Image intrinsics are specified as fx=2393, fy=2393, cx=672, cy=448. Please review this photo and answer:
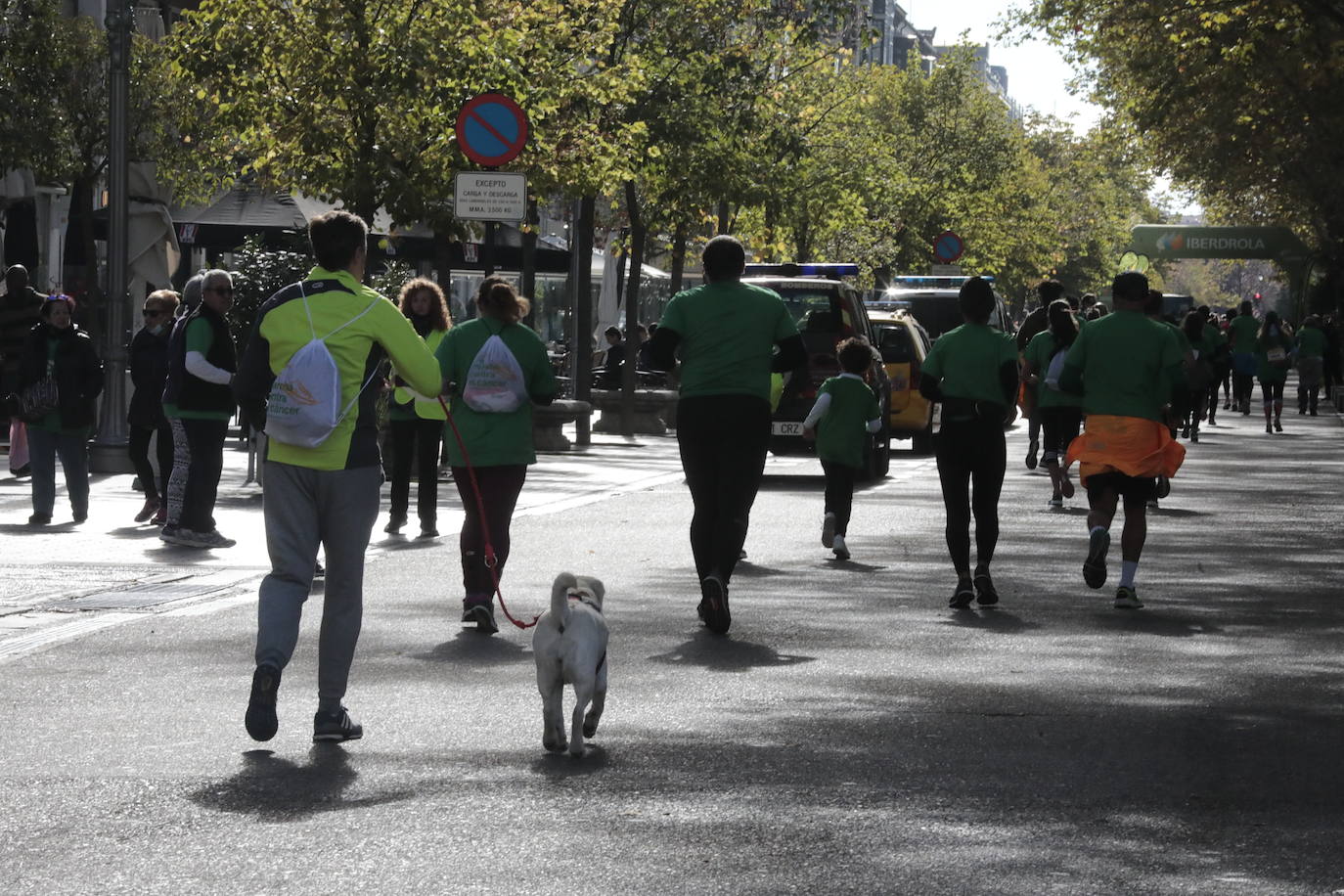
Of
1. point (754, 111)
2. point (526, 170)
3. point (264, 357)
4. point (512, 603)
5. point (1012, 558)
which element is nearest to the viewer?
point (264, 357)

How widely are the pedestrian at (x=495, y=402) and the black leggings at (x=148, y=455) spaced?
5.23 meters

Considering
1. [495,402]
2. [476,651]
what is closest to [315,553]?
[476,651]

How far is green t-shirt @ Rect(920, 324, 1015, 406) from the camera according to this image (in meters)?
11.8

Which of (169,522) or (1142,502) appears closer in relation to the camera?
(1142,502)

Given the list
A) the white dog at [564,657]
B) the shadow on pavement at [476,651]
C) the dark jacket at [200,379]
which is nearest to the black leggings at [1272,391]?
the dark jacket at [200,379]

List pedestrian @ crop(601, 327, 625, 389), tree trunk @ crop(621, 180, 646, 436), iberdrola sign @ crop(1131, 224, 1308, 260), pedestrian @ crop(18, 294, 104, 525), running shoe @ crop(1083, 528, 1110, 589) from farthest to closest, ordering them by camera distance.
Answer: iberdrola sign @ crop(1131, 224, 1308, 260), pedestrian @ crop(601, 327, 625, 389), tree trunk @ crop(621, 180, 646, 436), pedestrian @ crop(18, 294, 104, 525), running shoe @ crop(1083, 528, 1110, 589)

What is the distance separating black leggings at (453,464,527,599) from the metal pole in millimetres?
11067

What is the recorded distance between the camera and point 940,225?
225 feet

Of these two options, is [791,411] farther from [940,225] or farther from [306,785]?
[940,225]

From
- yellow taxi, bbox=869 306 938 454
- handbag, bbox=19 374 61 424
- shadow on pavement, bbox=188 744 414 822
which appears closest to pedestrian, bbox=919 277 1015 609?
shadow on pavement, bbox=188 744 414 822

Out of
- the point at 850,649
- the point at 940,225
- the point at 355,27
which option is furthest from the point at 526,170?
the point at 940,225

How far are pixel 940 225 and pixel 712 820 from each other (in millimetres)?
63309

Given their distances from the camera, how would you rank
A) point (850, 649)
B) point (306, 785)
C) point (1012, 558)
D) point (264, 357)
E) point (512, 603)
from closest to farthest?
point (306, 785), point (264, 357), point (850, 649), point (512, 603), point (1012, 558)

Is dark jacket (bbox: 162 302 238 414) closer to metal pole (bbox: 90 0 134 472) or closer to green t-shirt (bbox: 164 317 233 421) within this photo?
green t-shirt (bbox: 164 317 233 421)
